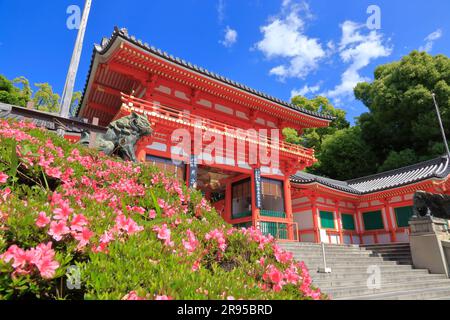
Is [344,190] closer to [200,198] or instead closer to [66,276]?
[200,198]

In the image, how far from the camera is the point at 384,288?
7.27 meters

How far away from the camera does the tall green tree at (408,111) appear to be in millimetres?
21031

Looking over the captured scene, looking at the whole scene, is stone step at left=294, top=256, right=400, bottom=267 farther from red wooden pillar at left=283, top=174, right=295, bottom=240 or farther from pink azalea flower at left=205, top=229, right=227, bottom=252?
pink azalea flower at left=205, top=229, right=227, bottom=252

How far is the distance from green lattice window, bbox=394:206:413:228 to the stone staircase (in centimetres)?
378

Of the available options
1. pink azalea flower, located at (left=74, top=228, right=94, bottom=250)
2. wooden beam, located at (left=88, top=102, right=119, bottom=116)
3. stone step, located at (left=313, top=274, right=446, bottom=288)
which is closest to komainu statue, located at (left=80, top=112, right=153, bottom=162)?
pink azalea flower, located at (left=74, top=228, right=94, bottom=250)

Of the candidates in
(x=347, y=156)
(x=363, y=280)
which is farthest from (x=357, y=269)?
(x=347, y=156)

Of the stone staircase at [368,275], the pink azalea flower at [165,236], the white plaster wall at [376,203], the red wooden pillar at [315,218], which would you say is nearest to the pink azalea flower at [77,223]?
the pink azalea flower at [165,236]

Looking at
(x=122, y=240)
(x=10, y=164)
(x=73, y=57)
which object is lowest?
(x=122, y=240)

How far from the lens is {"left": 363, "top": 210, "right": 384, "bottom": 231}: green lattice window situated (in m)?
16.2

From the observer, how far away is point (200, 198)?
3701 millimetres

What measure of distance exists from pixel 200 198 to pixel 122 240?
6.27 ft

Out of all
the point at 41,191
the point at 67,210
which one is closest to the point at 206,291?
the point at 67,210

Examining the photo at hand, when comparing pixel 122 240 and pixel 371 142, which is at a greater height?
pixel 371 142
